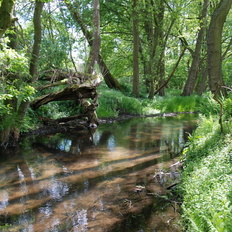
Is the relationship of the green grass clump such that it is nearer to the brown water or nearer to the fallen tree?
the brown water

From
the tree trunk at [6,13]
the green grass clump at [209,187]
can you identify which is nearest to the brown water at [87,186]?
the green grass clump at [209,187]

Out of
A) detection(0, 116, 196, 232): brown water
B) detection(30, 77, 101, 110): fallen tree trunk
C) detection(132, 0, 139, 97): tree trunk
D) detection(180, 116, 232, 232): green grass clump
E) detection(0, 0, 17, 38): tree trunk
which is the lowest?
detection(0, 116, 196, 232): brown water

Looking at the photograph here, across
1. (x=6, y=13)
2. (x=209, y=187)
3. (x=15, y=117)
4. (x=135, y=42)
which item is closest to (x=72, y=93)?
(x=15, y=117)

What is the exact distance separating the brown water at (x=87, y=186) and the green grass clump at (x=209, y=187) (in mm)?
504

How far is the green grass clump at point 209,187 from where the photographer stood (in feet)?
8.59

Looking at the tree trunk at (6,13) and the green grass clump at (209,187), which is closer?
the green grass clump at (209,187)

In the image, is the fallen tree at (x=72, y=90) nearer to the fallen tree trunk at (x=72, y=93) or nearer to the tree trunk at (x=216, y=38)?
the fallen tree trunk at (x=72, y=93)

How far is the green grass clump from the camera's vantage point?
103 inches

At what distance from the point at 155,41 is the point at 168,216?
1435cm

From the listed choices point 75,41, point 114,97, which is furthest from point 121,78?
point 75,41

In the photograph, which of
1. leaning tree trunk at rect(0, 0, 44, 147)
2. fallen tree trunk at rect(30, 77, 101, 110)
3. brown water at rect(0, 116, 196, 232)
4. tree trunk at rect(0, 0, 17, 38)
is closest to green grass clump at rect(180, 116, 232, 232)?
brown water at rect(0, 116, 196, 232)

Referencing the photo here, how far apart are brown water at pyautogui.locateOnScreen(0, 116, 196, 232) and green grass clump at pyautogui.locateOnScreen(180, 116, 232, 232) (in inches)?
19.9

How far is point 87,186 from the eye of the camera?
4891 mm

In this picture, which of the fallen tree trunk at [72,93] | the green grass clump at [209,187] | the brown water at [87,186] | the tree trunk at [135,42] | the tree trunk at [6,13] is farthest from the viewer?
the tree trunk at [135,42]
